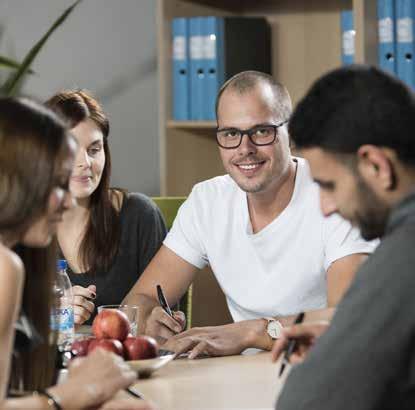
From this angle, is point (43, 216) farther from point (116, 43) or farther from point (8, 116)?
point (116, 43)

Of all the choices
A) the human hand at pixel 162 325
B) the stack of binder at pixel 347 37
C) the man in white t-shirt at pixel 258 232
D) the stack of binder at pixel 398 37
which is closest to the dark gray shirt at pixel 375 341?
the human hand at pixel 162 325

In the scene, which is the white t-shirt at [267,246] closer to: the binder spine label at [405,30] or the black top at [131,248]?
the black top at [131,248]

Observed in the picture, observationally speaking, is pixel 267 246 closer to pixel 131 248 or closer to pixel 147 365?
pixel 131 248

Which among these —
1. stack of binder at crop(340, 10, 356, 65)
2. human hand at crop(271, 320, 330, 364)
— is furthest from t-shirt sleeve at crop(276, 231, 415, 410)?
stack of binder at crop(340, 10, 356, 65)

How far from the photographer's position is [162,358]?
6.39 ft

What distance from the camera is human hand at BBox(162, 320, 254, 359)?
2.16 meters

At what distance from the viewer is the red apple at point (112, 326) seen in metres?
1.99

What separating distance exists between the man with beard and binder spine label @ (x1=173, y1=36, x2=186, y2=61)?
2347 mm

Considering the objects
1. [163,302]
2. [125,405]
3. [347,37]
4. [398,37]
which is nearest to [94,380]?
[125,405]

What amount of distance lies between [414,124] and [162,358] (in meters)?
0.83

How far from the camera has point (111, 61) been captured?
420 centimetres

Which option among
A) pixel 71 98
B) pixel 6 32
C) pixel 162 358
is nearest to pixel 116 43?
pixel 6 32

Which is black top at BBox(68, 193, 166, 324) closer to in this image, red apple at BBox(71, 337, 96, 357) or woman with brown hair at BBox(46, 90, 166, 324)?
woman with brown hair at BBox(46, 90, 166, 324)

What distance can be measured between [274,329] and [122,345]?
18.1 inches
